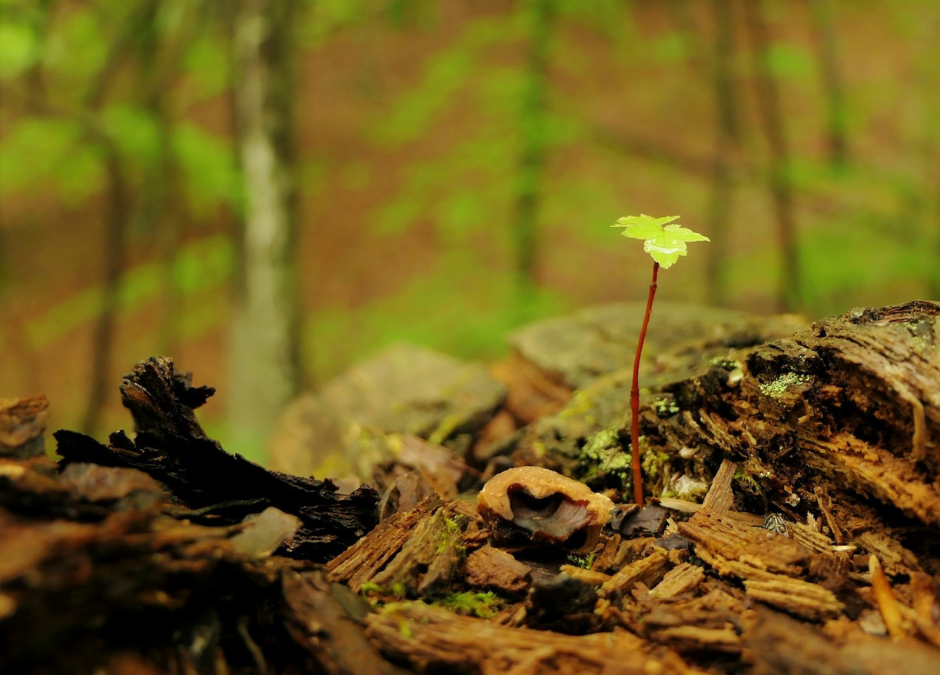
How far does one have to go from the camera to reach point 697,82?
14.6 meters

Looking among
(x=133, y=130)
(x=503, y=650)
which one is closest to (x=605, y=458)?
(x=503, y=650)

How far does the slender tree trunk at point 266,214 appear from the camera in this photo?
20.9 feet

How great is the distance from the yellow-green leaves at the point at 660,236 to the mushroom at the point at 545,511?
683 millimetres

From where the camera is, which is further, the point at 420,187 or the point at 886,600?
the point at 420,187

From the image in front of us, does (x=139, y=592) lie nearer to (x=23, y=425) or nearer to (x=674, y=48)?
(x=23, y=425)

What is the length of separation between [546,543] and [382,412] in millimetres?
1790

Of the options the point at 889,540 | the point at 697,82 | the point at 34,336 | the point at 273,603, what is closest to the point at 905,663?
the point at 889,540

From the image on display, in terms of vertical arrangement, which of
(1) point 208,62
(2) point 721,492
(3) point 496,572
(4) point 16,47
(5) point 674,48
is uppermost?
(5) point 674,48

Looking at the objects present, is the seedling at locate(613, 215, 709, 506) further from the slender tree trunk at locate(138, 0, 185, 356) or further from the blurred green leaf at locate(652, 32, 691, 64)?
the slender tree trunk at locate(138, 0, 185, 356)

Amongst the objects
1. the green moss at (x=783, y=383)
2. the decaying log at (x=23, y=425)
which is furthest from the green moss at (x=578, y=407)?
the decaying log at (x=23, y=425)

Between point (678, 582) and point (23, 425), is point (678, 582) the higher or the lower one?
the lower one

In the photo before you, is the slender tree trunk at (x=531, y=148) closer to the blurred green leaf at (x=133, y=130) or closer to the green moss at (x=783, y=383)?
the blurred green leaf at (x=133, y=130)

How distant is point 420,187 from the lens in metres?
8.98

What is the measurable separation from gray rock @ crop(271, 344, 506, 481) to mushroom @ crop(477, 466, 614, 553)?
956 millimetres
